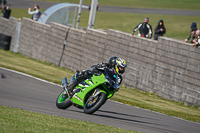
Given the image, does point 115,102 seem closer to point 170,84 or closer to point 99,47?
point 170,84

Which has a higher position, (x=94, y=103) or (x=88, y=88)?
(x=88, y=88)

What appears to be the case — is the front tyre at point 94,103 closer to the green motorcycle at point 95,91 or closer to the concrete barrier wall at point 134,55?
the green motorcycle at point 95,91

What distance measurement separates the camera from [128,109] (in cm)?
1166

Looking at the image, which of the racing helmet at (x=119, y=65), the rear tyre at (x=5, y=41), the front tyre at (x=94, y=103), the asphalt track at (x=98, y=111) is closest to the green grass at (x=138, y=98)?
the asphalt track at (x=98, y=111)

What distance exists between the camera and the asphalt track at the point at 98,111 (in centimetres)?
878

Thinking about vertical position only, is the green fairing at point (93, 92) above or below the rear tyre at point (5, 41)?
above

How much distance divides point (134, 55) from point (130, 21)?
81.2 feet

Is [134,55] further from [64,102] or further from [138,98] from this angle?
[64,102]

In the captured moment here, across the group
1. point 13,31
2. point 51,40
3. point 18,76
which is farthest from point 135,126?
point 13,31

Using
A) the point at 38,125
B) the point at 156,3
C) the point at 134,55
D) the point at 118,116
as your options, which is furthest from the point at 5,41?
the point at 156,3

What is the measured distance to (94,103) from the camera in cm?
877

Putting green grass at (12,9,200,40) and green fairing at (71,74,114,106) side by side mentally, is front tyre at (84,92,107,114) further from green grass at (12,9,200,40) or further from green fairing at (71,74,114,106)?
green grass at (12,9,200,40)

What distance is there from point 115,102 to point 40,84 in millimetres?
3100

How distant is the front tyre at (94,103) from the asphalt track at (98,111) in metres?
0.17
